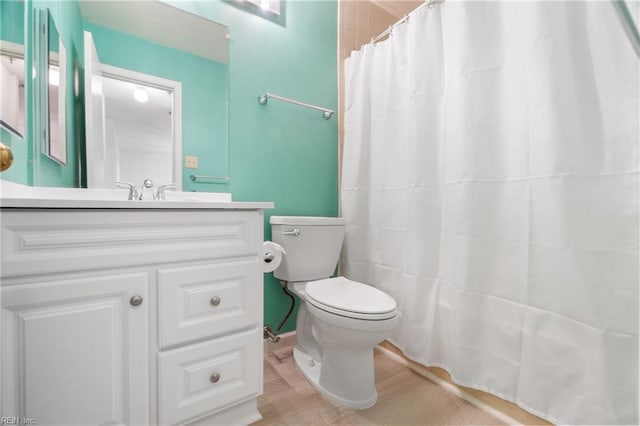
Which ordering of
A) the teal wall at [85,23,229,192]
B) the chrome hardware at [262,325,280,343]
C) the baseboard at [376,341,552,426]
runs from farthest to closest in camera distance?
the chrome hardware at [262,325,280,343] < the teal wall at [85,23,229,192] < the baseboard at [376,341,552,426]

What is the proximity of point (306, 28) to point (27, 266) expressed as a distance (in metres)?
1.80

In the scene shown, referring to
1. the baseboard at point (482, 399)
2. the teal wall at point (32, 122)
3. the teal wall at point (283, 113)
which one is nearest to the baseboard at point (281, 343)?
the teal wall at point (283, 113)

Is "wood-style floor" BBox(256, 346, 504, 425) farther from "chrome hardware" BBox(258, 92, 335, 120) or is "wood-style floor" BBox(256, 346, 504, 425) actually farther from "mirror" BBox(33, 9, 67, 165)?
"chrome hardware" BBox(258, 92, 335, 120)

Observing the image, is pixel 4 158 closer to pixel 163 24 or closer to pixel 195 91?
pixel 195 91

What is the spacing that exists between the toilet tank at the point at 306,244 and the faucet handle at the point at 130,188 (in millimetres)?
634

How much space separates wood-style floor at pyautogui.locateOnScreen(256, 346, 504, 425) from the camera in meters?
1.09

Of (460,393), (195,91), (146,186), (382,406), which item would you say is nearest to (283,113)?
(195,91)

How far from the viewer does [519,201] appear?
1.00m

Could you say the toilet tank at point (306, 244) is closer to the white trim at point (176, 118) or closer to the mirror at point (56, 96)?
the white trim at point (176, 118)

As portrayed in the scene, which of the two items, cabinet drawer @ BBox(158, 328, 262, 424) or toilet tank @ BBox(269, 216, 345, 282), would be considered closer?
cabinet drawer @ BBox(158, 328, 262, 424)

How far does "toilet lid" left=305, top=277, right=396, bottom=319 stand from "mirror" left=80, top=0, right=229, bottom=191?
0.76 m

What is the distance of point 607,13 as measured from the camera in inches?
31.5

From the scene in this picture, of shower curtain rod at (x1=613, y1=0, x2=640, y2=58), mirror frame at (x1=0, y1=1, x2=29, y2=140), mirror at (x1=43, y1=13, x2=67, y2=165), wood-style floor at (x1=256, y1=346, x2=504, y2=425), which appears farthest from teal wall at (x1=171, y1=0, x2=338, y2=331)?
shower curtain rod at (x1=613, y1=0, x2=640, y2=58)

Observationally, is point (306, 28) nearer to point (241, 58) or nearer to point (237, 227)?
point (241, 58)
